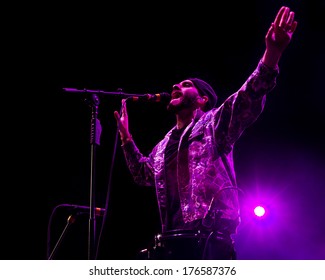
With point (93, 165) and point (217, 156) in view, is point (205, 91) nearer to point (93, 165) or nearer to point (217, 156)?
point (217, 156)

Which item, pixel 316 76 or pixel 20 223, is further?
pixel 316 76

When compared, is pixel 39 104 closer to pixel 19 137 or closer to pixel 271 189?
pixel 19 137

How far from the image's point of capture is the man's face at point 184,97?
3582 mm

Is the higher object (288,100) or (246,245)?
(288,100)

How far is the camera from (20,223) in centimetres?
470

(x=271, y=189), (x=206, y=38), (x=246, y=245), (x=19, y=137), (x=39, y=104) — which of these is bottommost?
(x=246, y=245)

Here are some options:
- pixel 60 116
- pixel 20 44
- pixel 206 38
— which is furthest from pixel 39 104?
pixel 206 38

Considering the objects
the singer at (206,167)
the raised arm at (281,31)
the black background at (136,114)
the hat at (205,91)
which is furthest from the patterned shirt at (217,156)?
the black background at (136,114)

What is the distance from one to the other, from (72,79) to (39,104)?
1.43 feet

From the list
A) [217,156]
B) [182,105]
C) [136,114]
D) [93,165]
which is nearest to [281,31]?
[217,156]

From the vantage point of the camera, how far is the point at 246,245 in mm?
5117

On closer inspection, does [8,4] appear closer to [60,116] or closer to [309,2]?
[60,116]

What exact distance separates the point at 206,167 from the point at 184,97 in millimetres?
854

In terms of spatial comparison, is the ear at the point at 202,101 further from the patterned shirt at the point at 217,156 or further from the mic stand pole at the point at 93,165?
the mic stand pole at the point at 93,165
